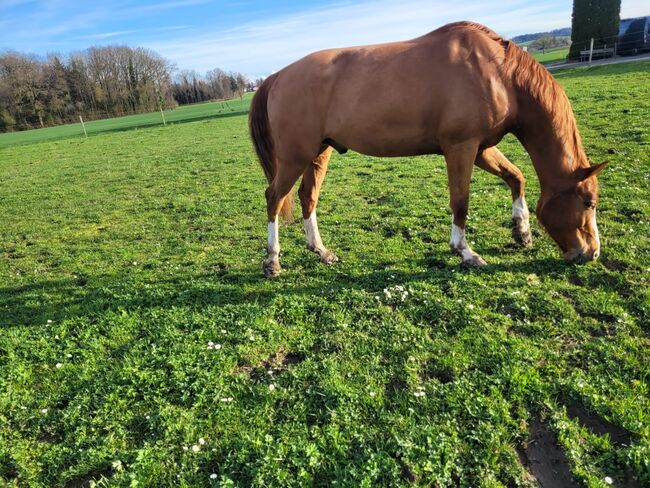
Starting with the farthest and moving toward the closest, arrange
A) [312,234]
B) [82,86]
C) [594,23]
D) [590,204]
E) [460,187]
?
[82,86] < [594,23] < [312,234] < [460,187] < [590,204]

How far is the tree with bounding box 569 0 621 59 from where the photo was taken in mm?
31984

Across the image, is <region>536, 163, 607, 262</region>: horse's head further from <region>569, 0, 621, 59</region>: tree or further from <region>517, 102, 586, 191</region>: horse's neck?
<region>569, 0, 621, 59</region>: tree

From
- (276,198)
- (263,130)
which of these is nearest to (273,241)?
(276,198)

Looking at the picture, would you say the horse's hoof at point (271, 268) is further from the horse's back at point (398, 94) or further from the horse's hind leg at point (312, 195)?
the horse's back at point (398, 94)

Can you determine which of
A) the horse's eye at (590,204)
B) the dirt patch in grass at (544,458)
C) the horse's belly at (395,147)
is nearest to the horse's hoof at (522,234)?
the horse's eye at (590,204)

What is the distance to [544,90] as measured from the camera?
4.40 meters

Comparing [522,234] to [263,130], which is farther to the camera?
[263,130]

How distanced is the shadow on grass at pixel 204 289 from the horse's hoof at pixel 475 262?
0.27 feet

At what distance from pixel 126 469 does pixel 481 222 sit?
17.9ft

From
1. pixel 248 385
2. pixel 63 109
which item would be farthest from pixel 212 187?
pixel 63 109

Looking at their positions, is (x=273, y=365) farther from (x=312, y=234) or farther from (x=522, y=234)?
(x=522, y=234)

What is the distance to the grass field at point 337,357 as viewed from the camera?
2.59 meters

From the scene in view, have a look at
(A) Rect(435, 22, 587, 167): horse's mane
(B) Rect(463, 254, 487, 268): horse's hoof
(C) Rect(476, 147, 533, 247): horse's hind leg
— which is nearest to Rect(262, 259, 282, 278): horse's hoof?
(B) Rect(463, 254, 487, 268): horse's hoof

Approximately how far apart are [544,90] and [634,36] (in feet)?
120
